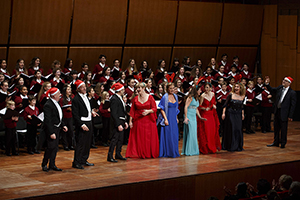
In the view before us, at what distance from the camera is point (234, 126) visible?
7.85 meters

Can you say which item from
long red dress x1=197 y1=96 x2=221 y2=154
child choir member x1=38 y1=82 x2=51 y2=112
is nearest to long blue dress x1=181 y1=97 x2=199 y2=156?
long red dress x1=197 y1=96 x2=221 y2=154

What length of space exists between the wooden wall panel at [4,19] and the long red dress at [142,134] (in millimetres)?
3517

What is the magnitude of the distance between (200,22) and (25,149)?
6.15 metres

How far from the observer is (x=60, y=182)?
536cm

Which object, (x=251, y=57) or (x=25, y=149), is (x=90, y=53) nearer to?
(x=25, y=149)

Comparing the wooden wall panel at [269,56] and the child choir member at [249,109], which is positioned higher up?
the wooden wall panel at [269,56]

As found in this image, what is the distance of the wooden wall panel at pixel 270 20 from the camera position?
12.6m

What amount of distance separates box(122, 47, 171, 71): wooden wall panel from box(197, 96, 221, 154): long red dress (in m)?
3.61

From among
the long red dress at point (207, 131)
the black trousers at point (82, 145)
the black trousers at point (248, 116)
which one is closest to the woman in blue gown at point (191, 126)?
the long red dress at point (207, 131)

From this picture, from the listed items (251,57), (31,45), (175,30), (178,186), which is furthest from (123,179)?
(251,57)

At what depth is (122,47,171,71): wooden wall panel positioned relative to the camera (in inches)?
425

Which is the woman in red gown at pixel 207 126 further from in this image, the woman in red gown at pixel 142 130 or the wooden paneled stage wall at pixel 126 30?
the wooden paneled stage wall at pixel 126 30

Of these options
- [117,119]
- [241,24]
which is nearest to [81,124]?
[117,119]

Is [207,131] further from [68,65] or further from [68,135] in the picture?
[68,65]
